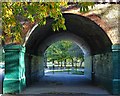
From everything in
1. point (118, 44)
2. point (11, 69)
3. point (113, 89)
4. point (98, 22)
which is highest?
point (98, 22)

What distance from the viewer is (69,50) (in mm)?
45906

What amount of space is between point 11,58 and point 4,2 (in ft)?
25.1

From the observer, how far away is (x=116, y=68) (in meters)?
15.5

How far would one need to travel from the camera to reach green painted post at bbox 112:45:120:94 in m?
15.4

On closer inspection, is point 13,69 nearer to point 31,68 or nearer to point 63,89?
point 63,89

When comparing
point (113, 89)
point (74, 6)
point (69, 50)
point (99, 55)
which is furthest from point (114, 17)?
point (69, 50)

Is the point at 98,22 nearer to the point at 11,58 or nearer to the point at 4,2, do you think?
the point at 11,58

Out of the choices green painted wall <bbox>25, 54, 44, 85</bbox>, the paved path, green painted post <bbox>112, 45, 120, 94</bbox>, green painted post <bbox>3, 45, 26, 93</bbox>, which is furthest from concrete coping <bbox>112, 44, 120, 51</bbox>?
green painted wall <bbox>25, 54, 44, 85</bbox>

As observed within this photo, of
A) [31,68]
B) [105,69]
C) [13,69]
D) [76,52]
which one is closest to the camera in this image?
[13,69]

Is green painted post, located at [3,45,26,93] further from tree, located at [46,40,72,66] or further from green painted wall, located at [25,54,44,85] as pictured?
tree, located at [46,40,72,66]

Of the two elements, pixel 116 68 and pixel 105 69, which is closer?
pixel 116 68

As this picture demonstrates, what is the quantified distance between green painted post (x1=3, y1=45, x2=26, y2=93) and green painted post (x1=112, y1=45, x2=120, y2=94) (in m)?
4.66

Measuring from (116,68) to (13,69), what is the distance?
16.9 feet

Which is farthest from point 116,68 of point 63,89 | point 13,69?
point 13,69
